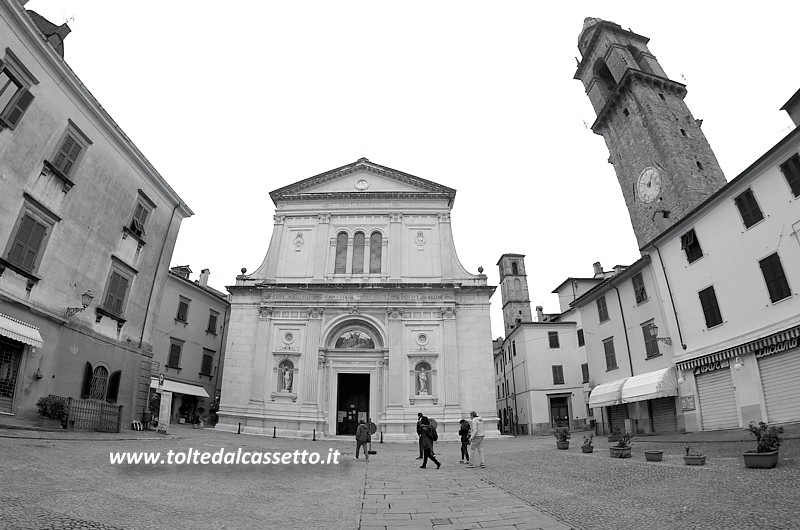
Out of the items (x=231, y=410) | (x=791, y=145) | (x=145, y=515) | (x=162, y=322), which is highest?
(x=791, y=145)

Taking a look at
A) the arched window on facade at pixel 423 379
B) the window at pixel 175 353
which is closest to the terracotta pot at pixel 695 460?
the arched window on facade at pixel 423 379

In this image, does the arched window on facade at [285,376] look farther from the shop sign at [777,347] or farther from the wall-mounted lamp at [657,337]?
the shop sign at [777,347]

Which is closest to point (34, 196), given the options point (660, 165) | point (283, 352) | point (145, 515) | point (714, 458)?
point (145, 515)

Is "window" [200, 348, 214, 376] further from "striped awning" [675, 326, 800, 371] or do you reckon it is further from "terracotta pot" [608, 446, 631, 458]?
"striped awning" [675, 326, 800, 371]

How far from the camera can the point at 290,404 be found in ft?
90.6

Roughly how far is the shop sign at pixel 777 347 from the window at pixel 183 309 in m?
33.1

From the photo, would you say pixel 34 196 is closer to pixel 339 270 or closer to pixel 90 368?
pixel 90 368

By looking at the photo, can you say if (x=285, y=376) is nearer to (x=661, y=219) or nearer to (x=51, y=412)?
(x=51, y=412)

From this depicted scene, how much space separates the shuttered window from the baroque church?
1572cm

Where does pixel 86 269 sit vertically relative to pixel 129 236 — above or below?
below

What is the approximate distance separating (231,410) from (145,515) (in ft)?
79.0

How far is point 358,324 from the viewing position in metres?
29.8

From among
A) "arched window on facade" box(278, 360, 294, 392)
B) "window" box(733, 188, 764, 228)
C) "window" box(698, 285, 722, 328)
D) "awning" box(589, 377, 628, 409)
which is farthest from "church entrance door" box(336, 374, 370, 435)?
"window" box(733, 188, 764, 228)

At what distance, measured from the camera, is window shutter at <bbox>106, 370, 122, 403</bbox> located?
57.0 ft
